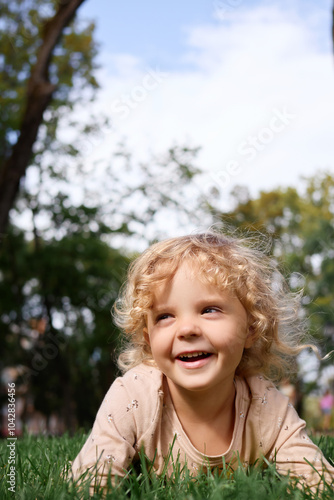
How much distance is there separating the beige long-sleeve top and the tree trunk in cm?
572

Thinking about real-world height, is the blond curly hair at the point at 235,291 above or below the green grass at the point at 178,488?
above

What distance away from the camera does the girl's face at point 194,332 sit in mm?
2006

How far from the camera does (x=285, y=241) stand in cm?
2262

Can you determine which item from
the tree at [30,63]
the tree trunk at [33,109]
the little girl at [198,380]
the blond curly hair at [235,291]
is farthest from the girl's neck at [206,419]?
the tree at [30,63]

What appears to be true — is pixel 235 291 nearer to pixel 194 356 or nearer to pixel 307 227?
pixel 194 356

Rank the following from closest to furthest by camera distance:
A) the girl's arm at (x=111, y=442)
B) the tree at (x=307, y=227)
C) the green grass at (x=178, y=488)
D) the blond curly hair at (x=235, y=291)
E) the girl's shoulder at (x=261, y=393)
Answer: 1. the green grass at (x=178, y=488)
2. the girl's arm at (x=111, y=442)
3. the blond curly hair at (x=235, y=291)
4. the girl's shoulder at (x=261, y=393)
5. the tree at (x=307, y=227)

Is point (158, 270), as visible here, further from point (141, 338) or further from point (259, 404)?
point (259, 404)

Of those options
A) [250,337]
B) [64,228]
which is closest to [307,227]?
[64,228]

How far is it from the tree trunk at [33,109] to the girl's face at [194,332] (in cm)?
580

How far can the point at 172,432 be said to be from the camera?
86.4 inches

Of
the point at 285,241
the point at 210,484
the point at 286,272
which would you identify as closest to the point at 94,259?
the point at 285,241

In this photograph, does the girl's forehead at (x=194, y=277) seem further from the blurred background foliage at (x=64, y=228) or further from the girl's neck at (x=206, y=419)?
the blurred background foliage at (x=64, y=228)

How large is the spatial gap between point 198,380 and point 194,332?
0.18 meters

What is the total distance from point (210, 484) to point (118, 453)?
40 cm
